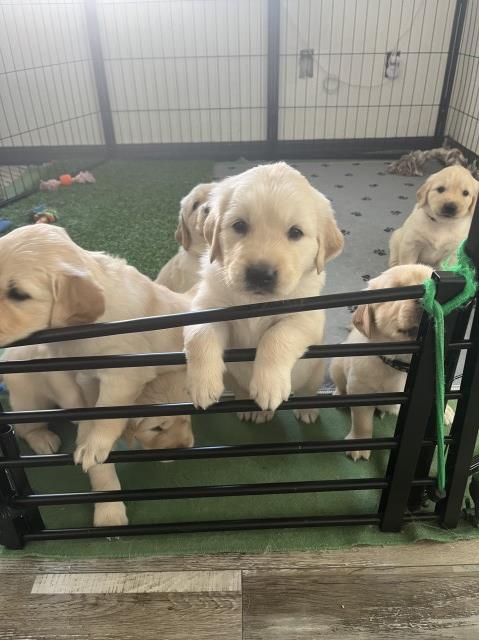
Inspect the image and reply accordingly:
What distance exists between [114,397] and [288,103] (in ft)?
17.8

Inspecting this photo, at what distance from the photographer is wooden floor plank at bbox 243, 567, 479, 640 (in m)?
1.36

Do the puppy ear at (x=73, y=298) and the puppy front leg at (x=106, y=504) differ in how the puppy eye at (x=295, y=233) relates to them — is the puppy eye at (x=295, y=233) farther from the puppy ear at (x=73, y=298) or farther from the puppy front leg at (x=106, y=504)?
the puppy front leg at (x=106, y=504)

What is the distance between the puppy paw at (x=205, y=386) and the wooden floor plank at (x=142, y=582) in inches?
23.0

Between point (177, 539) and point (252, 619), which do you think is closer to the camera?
point (252, 619)

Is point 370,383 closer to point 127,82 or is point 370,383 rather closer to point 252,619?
point 252,619

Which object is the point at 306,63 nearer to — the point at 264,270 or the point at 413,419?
the point at 264,270

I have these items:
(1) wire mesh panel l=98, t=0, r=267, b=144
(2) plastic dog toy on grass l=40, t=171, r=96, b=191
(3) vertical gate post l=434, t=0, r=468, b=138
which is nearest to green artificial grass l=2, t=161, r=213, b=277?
(2) plastic dog toy on grass l=40, t=171, r=96, b=191

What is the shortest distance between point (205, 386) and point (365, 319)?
2.31 ft

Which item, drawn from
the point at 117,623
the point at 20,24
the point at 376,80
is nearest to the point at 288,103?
the point at 376,80

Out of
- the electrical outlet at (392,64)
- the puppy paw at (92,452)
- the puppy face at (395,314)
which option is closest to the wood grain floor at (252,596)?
the puppy paw at (92,452)

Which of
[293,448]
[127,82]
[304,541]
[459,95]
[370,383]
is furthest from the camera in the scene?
[127,82]

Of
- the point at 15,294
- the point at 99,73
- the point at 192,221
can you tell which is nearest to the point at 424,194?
the point at 192,221

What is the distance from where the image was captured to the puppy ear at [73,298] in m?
1.26

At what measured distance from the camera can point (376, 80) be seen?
19.1 feet
